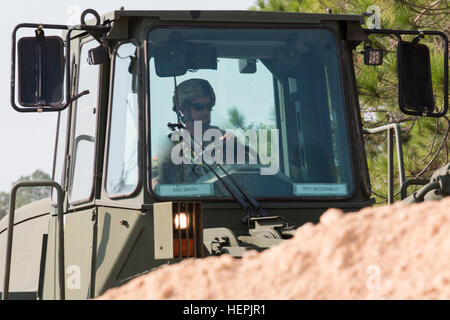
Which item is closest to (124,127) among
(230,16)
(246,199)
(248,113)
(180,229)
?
(248,113)

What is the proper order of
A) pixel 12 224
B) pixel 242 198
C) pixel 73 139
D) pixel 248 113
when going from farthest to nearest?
pixel 73 139 < pixel 248 113 < pixel 242 198 < pixel 12 224

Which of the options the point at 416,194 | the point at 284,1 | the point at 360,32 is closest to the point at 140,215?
the point at 416,194

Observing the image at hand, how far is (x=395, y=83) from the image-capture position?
12820 mm

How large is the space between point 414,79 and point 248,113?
42.7 inches

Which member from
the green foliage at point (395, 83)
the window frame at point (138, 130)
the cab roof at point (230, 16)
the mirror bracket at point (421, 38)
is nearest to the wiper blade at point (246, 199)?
the window frame at point (138, 130)

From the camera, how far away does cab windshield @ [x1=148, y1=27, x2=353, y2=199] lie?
5.45 m

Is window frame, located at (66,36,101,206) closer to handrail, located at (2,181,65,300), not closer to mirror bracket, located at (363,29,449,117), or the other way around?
handrail, located at (2,181,65,300)

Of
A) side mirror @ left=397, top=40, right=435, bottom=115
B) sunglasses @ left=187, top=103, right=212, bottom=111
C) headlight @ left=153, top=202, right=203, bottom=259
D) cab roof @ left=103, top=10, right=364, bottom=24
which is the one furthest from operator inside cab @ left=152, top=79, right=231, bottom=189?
side mirror @ left=397, top=40, right=435, bottom=115

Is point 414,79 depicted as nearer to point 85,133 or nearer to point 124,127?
point 124,127

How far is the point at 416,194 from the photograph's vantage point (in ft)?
15.4

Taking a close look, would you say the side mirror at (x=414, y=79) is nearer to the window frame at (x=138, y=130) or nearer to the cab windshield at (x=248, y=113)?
the cab windshield at (x=248, y=113)

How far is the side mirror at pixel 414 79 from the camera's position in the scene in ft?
19.0

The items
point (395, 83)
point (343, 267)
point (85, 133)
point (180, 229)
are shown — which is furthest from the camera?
point (395, 83)

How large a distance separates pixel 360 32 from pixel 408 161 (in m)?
7.06
